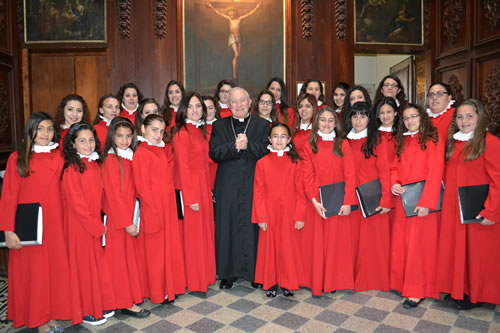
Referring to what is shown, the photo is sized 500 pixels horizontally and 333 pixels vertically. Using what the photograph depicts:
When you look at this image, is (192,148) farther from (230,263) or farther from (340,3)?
(340,3)

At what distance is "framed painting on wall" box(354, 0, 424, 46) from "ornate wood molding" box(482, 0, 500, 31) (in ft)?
6.66

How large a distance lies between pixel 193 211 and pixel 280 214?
93cm

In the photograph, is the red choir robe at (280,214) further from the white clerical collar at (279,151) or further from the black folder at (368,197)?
the black folder at (368,197)

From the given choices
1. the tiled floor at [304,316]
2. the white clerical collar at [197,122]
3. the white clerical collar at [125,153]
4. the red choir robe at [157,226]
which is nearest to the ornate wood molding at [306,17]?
the white clerical collar at [197,122]

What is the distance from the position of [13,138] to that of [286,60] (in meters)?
5.03

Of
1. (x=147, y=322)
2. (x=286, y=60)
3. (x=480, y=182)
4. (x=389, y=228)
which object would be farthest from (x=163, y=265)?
(x=286, y=60)

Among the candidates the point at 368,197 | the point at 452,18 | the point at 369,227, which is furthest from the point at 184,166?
the point at 452,18

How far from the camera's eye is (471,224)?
145 inches

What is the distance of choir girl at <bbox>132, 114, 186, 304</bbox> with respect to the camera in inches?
145

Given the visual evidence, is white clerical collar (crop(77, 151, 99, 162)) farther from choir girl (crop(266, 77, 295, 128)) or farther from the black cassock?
choir girl (crop(266, 77, 295, 128))

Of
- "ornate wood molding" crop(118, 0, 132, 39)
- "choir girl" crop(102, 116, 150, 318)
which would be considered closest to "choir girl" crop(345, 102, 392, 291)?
"choir girl" crop(102, 116, 150, 318)

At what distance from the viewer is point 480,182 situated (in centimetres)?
366

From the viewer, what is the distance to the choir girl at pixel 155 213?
368 centimetres

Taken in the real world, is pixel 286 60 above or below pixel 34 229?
above
